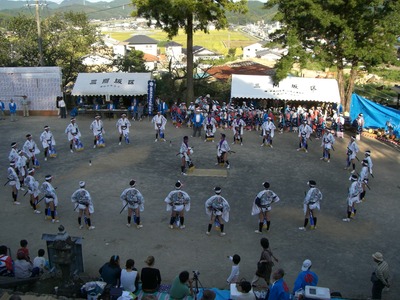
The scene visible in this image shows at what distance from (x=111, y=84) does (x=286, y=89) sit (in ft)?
36.1

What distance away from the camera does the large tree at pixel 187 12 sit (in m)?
24.1

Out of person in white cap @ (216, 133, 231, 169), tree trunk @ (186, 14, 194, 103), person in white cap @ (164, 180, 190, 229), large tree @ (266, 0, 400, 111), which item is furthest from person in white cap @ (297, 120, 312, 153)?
tree trunk @ (186, 14, 194, 103)

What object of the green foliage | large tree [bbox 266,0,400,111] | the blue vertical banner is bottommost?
the blue vertical banner

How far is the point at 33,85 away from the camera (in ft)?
88.5

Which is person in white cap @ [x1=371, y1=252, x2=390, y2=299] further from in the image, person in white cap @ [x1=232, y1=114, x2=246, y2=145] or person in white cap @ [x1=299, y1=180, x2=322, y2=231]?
person in white cap @ [x1=232, y1=114, x2=246, y2=145]

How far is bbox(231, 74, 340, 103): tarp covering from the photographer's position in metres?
25.4

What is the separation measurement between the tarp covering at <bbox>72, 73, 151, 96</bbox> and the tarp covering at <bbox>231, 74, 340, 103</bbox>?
599 cm

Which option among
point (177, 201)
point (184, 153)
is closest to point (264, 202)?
point (177, 201)

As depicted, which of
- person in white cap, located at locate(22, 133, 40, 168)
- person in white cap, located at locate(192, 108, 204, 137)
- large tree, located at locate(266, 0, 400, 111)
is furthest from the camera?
large tree, located at locate(266, 0, 400, 111)

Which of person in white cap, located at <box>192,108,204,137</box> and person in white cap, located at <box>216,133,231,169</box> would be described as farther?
person in white cap, located at <box>192,108,204,137</box>

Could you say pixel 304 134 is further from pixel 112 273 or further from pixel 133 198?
pixel 112 273

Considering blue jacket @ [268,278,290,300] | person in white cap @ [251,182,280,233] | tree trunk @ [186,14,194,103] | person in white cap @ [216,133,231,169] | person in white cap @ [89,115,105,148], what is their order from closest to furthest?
blue jacket @ [268,278,290,300] → person in white cap @ [251,182,280,233] → person in white cap @ [216,133,231,169] → person in white cap @ [89,115,105,148] → tree trunk @ [186,14,194,103]

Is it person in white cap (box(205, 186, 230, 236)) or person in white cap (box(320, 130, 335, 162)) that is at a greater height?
person in white cap (box(320, 130, 335, 162))

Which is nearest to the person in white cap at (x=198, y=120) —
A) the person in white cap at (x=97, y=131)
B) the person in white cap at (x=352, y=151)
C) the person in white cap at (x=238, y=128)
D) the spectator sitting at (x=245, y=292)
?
the person in white cap at (x=238, y=128)
